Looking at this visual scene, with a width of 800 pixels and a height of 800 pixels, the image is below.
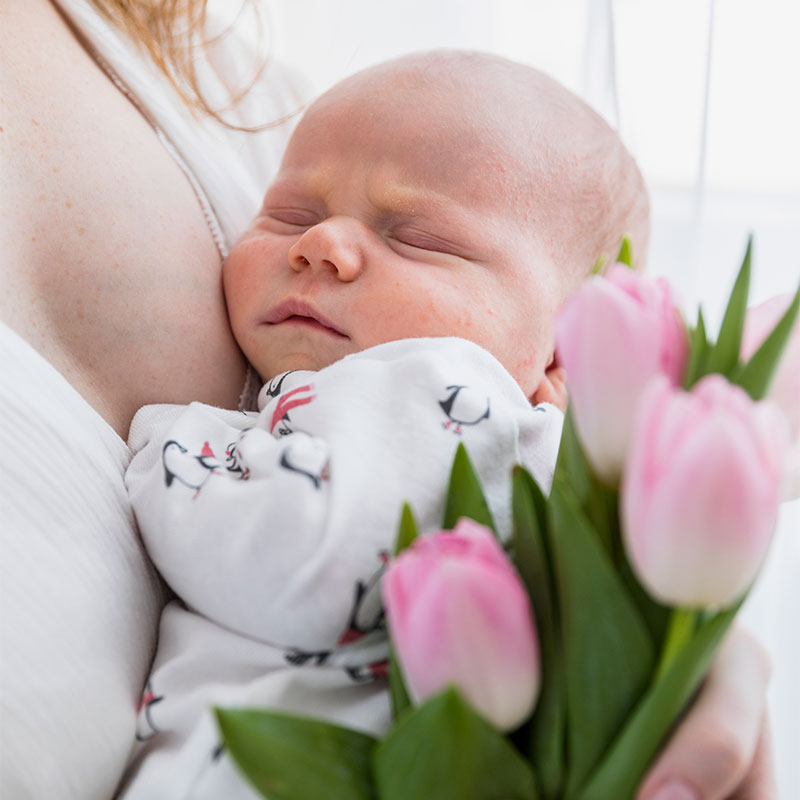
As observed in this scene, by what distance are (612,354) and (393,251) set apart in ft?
1.59

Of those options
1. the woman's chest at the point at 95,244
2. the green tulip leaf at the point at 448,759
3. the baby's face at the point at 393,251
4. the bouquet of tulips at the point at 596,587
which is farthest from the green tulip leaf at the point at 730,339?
the woman's chest at the point at 95,244

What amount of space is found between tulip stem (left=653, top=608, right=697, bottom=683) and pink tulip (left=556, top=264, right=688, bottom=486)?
7 centimetres

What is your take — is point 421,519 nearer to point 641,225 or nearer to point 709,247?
point 641,225

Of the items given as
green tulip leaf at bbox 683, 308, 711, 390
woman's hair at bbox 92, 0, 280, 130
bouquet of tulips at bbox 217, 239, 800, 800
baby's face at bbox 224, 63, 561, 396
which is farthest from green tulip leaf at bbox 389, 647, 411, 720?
woman's hair at bbox 92, 0, 280, 130

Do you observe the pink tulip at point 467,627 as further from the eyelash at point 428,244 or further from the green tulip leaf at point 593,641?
the eyelash at point 428,244

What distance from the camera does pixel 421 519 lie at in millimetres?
650

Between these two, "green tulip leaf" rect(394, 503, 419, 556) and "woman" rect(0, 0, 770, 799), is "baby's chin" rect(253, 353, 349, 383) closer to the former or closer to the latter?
"woman" rect(0, 0, 770, 799)

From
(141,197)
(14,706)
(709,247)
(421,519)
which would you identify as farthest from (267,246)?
(709,247)

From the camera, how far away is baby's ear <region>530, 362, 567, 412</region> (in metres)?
0.99

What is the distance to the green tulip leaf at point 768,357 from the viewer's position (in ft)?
1.56

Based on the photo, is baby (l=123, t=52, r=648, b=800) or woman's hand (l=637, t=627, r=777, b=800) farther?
baby (l=123, t=52, r=648, b=800)

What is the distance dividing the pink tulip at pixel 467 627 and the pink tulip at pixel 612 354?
0.08 m

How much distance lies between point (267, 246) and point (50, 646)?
471 mm

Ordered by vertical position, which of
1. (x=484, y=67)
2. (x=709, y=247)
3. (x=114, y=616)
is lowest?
(x=709, y=247)
